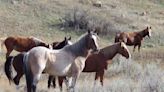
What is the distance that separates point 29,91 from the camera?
42.6 feet

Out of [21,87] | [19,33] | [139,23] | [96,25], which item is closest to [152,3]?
[139,23]

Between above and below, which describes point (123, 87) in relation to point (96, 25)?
above

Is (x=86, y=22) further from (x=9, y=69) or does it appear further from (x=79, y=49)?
(x=79, y=49)

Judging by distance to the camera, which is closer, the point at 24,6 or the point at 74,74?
the point at 74,74

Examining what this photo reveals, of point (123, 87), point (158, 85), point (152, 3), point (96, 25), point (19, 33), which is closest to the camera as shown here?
point (158, 85)

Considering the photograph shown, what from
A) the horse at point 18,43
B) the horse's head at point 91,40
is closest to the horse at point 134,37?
the horse at point 18,43

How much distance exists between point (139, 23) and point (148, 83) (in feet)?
69.6

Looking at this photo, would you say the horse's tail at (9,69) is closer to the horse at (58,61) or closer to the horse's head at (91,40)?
the horse at (58,61)

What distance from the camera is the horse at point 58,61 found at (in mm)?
12656

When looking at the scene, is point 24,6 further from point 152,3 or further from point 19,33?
point 152,3

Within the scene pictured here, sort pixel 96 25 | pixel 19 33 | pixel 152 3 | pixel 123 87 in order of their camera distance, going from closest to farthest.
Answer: pixel 123 87
pixel 19 33
pixel 96 25
pixel 152 3

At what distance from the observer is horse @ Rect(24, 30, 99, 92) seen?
41.5 feet

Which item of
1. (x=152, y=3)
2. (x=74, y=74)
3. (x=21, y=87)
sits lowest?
(x=152, y=3)

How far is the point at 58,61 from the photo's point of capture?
1305 cm
